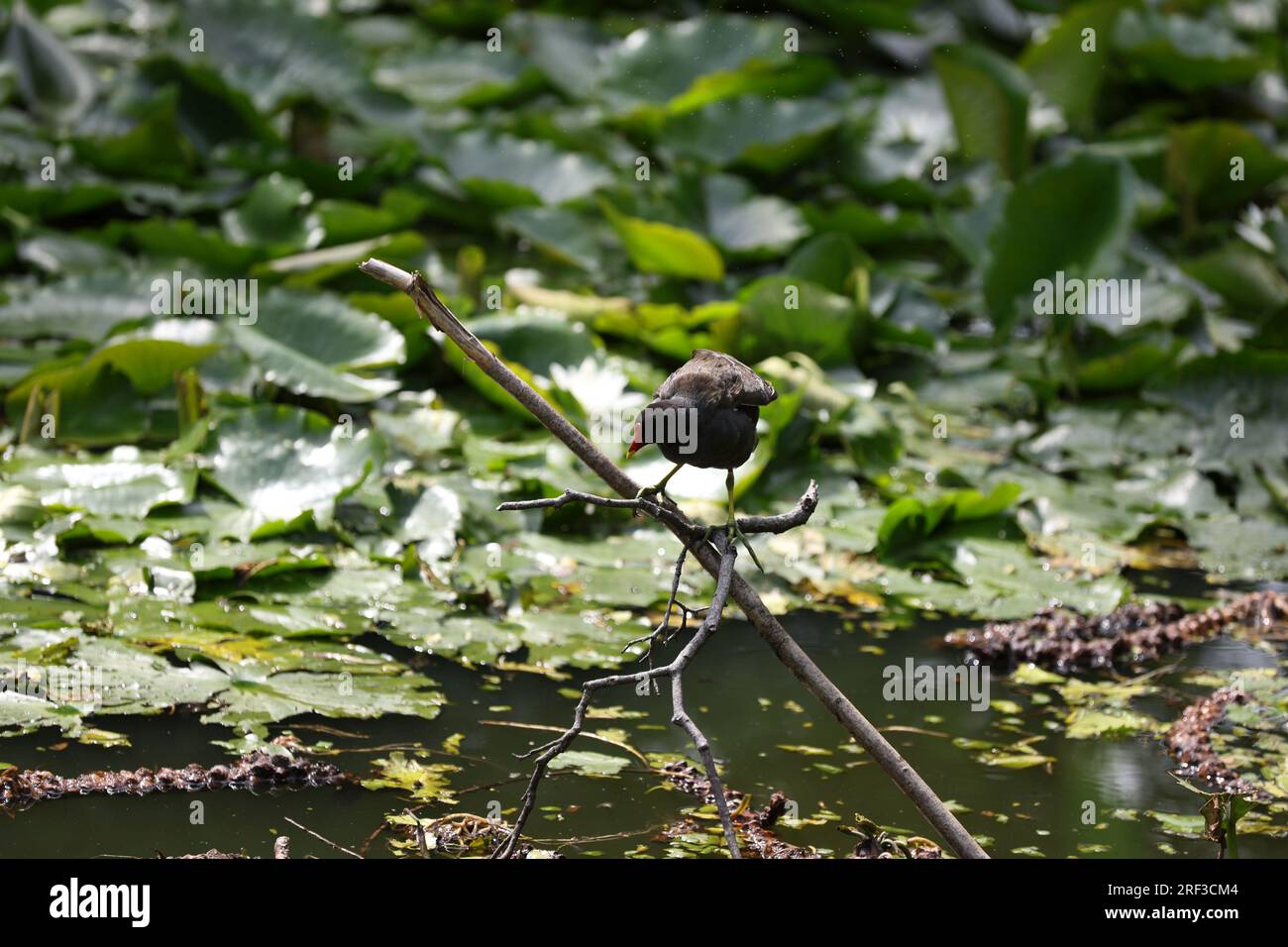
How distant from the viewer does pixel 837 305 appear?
12.1 ft

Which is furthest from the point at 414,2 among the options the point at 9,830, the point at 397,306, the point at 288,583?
the point at 9,830

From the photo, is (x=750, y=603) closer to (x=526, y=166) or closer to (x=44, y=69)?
(x=526, y=166)

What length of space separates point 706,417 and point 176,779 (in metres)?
0.93

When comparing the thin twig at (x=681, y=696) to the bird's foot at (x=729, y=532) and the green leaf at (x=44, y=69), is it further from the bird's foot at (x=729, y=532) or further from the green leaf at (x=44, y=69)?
the green leaf at (x=44, y=69)

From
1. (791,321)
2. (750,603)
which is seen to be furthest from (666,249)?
(750,603)

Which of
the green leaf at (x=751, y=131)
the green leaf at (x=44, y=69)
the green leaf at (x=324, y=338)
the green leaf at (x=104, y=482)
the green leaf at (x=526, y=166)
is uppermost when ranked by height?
the green leaf at (x=44, y=69)

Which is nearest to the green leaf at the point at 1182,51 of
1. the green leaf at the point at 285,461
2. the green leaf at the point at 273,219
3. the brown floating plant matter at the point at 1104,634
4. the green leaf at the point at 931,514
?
the green leaf at the point at 931,514

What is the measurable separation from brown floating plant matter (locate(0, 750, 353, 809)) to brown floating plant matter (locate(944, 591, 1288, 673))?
4.03 feet

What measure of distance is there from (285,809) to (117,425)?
60.4 inches

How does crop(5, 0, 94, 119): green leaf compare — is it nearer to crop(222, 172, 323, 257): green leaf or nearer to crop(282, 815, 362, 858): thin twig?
crop(222, 172, 323, 257): green leaf

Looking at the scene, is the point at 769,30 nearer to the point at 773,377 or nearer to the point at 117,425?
the point at 773,377

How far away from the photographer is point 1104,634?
265 cm

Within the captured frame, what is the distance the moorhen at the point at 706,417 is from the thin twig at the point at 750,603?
0.17ft

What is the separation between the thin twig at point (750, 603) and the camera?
4.62ft
